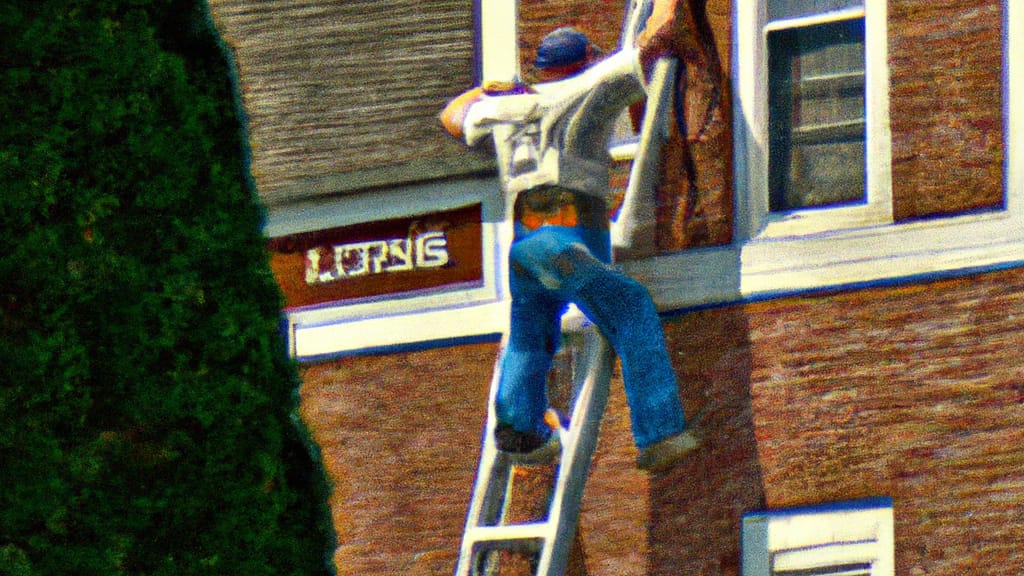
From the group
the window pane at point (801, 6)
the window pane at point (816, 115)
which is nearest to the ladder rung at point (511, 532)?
the window pane at point (816, 115)

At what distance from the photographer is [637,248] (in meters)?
8.20

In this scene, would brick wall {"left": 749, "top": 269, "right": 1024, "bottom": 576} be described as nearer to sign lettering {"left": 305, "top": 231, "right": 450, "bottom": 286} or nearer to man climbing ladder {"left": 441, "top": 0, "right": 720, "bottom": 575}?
man climbing ladder {"left": 441, "top": 0, "right": 720, "bottom": 575}

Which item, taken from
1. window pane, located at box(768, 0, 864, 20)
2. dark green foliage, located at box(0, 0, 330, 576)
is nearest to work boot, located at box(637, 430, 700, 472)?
dark green foliage, located at box(0, 0, 330, 576)

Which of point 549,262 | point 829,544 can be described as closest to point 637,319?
point 549,262

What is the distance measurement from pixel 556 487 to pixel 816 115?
1.60 m

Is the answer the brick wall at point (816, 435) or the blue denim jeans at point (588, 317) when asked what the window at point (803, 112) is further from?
the blue denim jeans at point (588, 317)

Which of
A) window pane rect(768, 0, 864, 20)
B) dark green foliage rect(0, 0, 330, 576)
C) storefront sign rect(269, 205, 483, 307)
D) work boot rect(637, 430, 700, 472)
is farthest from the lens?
storefront sign rect(269, 205, 483, 307)

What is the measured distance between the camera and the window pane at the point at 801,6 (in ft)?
26.6

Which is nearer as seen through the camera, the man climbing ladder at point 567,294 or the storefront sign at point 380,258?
the man climbing ladder at point 567,294

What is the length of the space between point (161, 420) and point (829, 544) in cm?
229

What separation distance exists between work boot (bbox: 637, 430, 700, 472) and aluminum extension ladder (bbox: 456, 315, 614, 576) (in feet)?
0.86

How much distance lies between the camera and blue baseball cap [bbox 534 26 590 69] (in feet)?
26.8

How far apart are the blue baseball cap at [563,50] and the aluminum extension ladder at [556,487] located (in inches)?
35.7

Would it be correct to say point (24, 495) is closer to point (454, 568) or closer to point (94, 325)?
point (94, 325)
